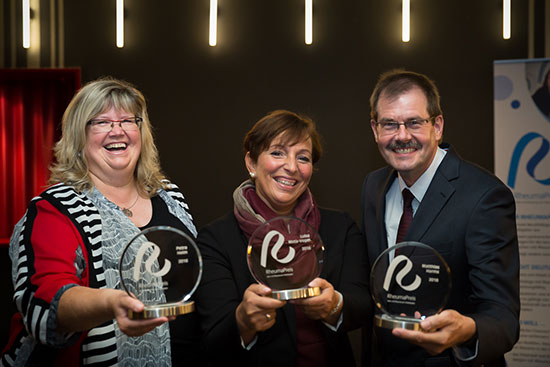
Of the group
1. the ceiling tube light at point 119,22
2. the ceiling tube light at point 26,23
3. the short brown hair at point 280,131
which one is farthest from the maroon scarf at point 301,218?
the ceiling tube light at point 26,23

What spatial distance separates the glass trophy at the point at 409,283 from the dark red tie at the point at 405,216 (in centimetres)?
33

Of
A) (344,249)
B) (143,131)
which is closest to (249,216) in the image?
(344,249)

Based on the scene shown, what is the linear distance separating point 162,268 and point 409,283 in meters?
0.80

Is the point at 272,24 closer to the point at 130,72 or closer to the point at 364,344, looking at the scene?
the point at 130,72

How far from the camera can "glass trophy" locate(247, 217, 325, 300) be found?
6.01 feet

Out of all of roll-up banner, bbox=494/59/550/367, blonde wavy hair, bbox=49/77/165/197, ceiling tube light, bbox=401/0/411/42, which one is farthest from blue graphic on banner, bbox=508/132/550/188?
blonde wavy hair, bbox=49/77/165/197

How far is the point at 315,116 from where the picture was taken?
163 inches

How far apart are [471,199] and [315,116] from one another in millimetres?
2297

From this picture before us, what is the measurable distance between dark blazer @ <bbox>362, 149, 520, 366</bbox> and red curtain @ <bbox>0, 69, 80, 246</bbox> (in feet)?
10.4

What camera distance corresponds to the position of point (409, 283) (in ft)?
5.78

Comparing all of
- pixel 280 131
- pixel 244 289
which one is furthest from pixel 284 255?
pixel 280 131

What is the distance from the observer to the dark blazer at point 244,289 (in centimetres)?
193

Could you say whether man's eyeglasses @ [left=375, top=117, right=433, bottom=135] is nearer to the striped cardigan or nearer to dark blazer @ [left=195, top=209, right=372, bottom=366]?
dark blazer @ [left=195, top=209, right=372, bottom=366]

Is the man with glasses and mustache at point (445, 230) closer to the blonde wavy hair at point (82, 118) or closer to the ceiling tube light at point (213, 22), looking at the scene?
the blonde wavy hair at point (82, 118)
